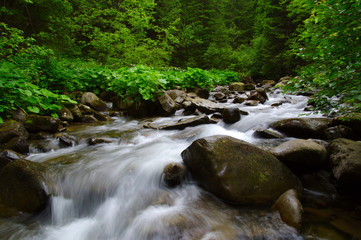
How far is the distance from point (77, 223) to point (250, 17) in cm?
3177

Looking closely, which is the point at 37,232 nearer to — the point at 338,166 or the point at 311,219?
the point at 311,219

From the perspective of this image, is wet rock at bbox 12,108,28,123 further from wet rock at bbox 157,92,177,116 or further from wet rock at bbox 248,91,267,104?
wet rock at bbox 248,91,267,104

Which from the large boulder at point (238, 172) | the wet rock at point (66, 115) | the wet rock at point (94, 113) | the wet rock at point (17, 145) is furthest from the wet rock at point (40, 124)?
the large boulder at point (238, 172)

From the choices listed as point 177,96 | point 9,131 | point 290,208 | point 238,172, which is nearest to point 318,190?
point 290,208

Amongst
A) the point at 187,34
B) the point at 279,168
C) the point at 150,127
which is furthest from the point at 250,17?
the point at 279,168

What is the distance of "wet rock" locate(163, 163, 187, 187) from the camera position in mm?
2846

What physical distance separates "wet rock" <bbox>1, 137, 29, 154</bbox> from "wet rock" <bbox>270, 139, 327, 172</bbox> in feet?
13.8

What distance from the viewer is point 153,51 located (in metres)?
12.4

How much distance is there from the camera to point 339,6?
74.3 inches

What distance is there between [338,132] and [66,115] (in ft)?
20.8

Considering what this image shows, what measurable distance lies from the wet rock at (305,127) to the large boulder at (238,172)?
1.55 meters

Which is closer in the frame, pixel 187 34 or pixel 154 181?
pixel 154 181

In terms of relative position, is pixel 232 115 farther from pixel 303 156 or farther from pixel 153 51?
pixel 153 51

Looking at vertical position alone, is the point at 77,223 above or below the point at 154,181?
below
